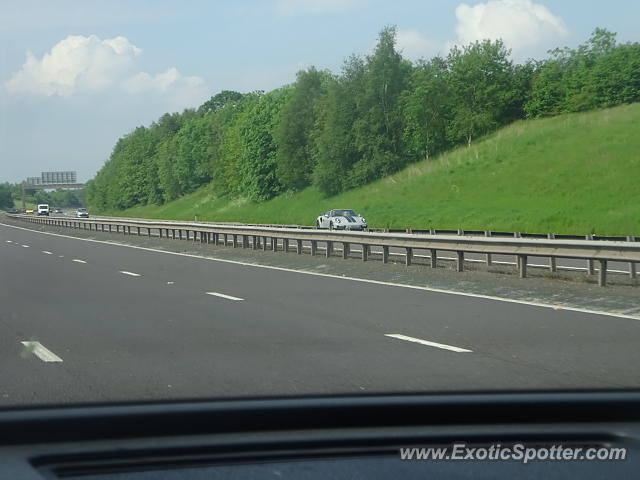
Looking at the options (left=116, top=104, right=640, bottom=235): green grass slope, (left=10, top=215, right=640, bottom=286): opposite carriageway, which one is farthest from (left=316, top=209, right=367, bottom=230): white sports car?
(left=10, top=215, right=640, bottom=286): opposite carriageway

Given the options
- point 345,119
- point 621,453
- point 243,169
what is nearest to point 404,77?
point 345,119

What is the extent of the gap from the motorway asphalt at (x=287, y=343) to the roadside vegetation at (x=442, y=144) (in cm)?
3719

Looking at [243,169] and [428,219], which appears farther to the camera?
[243,169]

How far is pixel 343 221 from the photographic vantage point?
5441 cm

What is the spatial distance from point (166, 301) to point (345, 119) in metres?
78.5

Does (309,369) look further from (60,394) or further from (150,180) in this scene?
(150,180)

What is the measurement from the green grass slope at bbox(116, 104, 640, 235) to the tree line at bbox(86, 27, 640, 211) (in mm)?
2911

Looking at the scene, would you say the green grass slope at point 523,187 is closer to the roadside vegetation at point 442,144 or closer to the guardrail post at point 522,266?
the roadside vegetation at point 442,144

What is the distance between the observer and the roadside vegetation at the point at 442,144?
222ft

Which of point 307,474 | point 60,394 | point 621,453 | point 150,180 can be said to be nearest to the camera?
point 307,474

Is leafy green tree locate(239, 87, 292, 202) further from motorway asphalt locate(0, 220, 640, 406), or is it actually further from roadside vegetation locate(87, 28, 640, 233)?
motorway asphalt locate(0, 220, 640, 406)

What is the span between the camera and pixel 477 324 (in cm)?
1349

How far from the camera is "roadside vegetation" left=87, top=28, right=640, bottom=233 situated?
67562 millimetres

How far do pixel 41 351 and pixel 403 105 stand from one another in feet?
278
